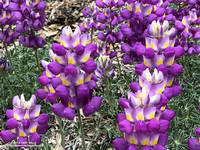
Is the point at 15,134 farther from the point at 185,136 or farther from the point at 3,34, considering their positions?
the point at 3,34

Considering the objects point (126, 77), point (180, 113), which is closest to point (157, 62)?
point (180, 113)

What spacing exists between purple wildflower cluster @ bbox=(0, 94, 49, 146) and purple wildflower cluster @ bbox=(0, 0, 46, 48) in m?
1.94

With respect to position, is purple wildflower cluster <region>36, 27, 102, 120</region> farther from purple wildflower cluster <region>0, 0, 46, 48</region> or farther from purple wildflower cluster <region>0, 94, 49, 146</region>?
purple wildflower cluster <region>0, 0, 46, 48</region>

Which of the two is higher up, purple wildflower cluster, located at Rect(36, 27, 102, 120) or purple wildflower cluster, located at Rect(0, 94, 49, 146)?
purple wildflower cluster, located at Rect(36, 27, 102, 120)

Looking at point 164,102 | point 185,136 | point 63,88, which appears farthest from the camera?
point 185,136

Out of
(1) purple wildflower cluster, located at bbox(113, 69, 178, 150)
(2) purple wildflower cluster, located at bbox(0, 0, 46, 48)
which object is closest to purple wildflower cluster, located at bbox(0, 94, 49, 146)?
(1) purple wildflower cluster, located at bbox(113, 69, 178, 150)

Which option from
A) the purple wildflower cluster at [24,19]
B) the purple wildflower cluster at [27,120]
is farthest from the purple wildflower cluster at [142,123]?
the purple wildflower cluster at [24,19]

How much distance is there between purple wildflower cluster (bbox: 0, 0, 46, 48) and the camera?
4.97m

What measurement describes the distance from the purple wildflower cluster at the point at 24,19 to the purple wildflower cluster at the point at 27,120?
76.3 inches

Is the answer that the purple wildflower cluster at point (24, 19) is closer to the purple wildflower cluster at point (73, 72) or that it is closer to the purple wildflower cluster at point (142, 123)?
the purple wildflower cluster at point (73, 72)

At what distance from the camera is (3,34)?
5.18 meters

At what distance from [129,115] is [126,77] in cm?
292

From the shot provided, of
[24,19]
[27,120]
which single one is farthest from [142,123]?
[24,19]

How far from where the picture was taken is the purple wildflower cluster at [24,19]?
4972 millimetres
